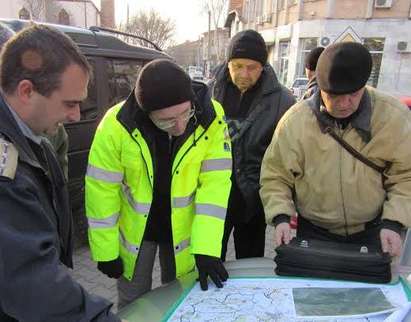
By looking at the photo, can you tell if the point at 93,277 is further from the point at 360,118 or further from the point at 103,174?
the point at 360,118

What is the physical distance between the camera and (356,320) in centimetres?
139

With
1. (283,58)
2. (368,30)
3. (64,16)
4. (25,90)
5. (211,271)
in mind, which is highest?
(64,16)

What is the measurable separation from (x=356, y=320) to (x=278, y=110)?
129 centimetres

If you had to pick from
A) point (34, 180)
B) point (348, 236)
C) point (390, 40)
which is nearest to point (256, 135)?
point (348, 236)

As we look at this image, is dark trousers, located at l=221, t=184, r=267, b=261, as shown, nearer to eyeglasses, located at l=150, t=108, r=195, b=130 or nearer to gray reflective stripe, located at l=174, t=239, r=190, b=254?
gray reflective stripe, located at l=174, t=239, r=190, b=254

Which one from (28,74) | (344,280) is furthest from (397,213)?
(28,74)

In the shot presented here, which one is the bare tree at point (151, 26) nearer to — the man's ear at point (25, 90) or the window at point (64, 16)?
the window at point (64, 16)

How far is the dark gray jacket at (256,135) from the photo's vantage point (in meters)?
2.38

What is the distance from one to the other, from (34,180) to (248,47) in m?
1.56

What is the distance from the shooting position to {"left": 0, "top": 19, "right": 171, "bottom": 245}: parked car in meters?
3.56

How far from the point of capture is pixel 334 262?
1.67 m

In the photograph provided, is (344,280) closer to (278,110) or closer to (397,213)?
(397,213)

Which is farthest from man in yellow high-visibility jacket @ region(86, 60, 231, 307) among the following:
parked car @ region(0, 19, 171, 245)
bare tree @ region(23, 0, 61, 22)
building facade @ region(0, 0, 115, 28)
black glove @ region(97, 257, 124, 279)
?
building facade @ region(0, 0, 115, 28)

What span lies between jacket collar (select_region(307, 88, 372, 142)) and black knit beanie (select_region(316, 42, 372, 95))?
11cm
